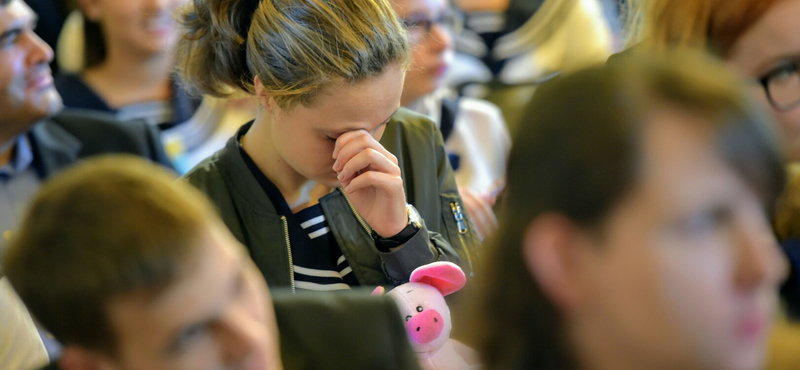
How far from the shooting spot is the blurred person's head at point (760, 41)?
1.06 m

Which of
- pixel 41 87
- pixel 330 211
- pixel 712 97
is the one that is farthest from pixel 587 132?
pixel 41 87

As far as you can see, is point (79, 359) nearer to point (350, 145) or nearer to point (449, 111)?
point (350, 145)

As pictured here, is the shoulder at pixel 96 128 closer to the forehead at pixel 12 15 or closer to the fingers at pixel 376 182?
the forehead at pixel 12 15

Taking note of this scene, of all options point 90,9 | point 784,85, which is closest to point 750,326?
point 784,85

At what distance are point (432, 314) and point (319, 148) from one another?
36cm

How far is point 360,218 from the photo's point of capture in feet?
4.85

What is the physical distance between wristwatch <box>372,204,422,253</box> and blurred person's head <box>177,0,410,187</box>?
15 cm

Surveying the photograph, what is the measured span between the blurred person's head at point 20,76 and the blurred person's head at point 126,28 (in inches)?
20.8

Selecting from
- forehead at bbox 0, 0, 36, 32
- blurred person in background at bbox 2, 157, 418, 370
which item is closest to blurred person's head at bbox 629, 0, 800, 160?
blurred person in background at bbox 2, 157, 418, 370

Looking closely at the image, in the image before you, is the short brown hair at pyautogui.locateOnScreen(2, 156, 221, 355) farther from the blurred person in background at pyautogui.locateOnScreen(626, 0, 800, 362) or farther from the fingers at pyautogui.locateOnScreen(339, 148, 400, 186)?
the blurred person in background at pyautogui.locateOnScreen(626, 0, 800, 362)

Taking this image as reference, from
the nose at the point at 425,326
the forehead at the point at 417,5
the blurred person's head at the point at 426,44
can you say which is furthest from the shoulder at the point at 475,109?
the nose at the point at 425,326

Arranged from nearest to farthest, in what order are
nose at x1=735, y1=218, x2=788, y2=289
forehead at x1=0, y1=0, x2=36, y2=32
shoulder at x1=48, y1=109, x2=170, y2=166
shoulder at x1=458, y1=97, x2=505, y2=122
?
nose at x1=735, y1=218, x2=788, y2=289
forehead at x1=0, y1=0, x2=36, y2=32
shoulder at x1=48, y1=109, x2=170, y2=166
shoulder at x1=458, y1=97, x2=505, y2=122

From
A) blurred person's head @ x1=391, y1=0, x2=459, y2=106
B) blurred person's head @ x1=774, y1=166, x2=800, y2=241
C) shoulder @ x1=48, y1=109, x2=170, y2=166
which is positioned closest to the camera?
blurred person's head @ x1=774, y1=166, x2=800, y2=241

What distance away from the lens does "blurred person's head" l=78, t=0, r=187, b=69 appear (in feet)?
7.99
